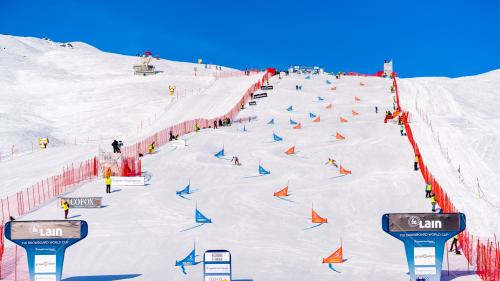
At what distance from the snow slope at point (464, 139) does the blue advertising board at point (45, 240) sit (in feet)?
52.2

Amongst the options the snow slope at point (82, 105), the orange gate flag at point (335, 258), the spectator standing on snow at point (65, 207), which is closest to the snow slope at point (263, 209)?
the orange gate flag at point (335, 258)

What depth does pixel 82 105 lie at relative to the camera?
228ft

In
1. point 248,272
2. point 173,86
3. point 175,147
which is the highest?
point 173,86

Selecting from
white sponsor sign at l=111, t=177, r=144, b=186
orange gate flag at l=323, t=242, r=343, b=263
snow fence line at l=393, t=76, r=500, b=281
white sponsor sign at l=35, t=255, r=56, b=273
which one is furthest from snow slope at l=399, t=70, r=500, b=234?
white sponsor sign at l=35, t=255, r=56, b=273

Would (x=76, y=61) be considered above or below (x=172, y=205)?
above

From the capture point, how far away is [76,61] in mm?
102062

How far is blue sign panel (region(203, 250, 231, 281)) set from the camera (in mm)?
16797

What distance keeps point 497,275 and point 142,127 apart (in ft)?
142

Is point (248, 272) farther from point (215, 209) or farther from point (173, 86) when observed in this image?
point (173, 86)

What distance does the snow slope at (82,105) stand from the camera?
1786 inches

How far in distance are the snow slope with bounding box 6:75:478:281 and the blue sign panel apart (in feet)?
8.73

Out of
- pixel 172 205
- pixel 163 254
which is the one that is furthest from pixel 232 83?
pixel 163 254

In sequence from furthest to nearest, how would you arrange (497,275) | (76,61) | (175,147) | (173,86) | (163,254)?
Result: (76,61)
(173,86)
(175,147)
(163,254)
(497,275)

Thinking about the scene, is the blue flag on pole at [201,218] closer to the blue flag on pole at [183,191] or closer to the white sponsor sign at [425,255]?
the blue flag on pole at [183,191]
